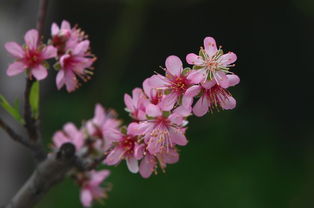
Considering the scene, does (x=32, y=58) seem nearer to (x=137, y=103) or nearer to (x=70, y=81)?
(x=70, y=81)

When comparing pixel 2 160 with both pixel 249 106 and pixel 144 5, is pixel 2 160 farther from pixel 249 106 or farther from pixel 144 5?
pixel 249 106

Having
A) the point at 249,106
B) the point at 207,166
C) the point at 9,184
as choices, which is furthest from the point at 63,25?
the point at 249,106

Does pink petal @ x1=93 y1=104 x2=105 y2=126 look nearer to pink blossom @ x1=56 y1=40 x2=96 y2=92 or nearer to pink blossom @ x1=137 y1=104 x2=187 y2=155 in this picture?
pink blossom @ x1=56 y1=40 x2=96 y2=92

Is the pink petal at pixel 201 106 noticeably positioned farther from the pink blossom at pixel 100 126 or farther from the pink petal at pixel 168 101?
the pink blossom at pixel 100 126

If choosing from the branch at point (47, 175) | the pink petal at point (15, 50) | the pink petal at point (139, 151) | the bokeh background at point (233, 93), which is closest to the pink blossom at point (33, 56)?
the pink petal at point (15, 50)

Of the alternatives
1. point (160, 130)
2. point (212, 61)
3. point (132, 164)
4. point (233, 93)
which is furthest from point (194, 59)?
point (233, 93)
